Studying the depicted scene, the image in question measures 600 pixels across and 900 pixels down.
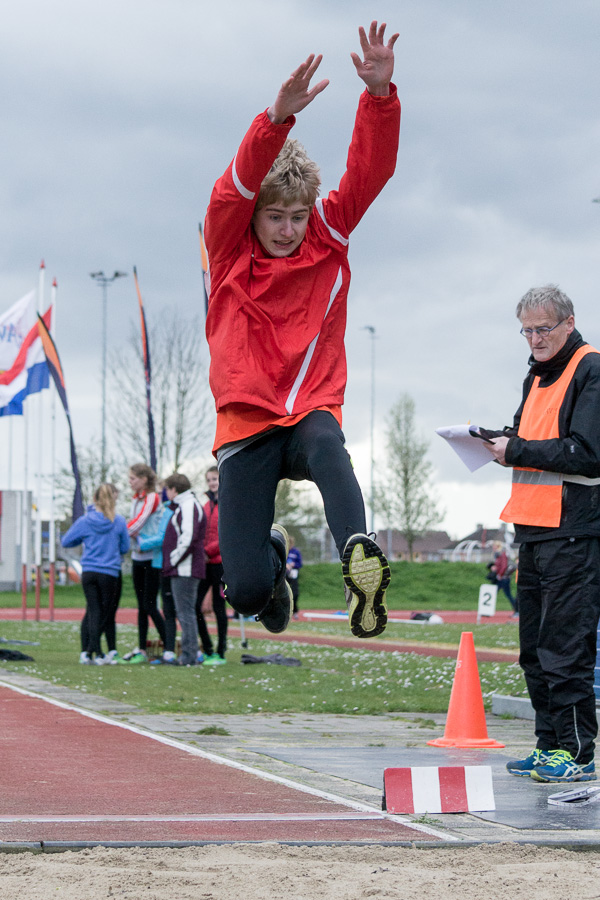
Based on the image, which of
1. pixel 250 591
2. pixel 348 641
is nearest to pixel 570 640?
pixel 250 591

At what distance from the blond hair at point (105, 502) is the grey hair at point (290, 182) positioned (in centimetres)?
831

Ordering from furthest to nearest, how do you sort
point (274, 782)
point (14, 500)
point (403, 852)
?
Result: point (14, 500) < point (274, 782) < point (403, 852)

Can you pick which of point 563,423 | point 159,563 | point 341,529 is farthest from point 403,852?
point 159,563

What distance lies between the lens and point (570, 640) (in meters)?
5.44

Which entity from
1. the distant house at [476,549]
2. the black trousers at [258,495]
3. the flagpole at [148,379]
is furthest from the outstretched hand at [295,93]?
the distant house at [476,549]

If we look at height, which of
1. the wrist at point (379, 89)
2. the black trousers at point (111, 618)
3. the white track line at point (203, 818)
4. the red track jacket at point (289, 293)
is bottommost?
the white track line at point (203, 818)

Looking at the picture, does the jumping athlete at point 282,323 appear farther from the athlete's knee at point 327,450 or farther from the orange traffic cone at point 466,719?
the orange traffic cone at point 466,719

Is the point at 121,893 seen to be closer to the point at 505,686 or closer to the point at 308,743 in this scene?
the point at 308,743

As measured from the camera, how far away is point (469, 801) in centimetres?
435

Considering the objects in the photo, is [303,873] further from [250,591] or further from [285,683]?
[285,683]

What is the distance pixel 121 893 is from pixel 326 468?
1.63 m

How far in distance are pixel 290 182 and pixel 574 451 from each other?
83.3 inches

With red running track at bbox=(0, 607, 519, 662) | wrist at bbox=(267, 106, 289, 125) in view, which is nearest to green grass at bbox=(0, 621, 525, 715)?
red running track at bbox=(0, 607, 519, 662)

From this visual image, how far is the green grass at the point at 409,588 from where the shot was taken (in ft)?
126
